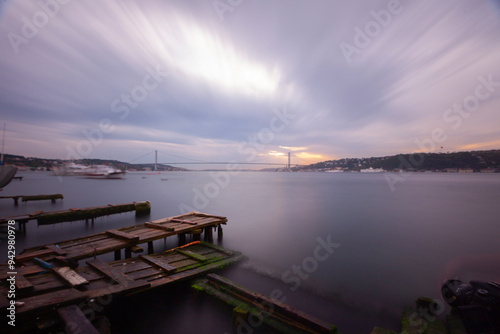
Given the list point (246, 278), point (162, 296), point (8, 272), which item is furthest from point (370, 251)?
point (8, 272)

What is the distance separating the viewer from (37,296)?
3.98 metres

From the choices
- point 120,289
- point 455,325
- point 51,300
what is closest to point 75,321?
point 51,300

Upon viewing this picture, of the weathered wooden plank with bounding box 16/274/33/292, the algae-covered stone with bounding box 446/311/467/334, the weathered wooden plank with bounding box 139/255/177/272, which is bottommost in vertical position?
the algae-covered stone with bounding box 446/311/467/334

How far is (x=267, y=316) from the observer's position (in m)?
4.65

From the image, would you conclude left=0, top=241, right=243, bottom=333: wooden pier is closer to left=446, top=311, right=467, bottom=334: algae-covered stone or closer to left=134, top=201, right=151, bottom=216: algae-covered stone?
left=446, top=311, right=467, bottom=334: algae-covered stone

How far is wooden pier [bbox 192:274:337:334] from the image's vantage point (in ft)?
13.8

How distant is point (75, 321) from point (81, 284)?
4.68 feet

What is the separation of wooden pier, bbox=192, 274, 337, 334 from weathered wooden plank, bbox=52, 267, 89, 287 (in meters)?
2.93

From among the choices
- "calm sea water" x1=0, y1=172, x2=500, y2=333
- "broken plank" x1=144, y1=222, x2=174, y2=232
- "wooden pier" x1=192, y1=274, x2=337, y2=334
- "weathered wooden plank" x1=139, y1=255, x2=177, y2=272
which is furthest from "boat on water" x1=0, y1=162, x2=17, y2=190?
"wooden pier" x1=192, y1=274, x2=337, y2=334

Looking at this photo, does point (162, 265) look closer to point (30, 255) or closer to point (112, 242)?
point (112, 242)

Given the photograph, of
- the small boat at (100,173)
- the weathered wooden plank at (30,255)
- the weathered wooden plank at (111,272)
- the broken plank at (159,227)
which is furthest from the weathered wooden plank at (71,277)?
the small boat at (100,173)

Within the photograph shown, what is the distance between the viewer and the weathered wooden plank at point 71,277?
4.73 metres

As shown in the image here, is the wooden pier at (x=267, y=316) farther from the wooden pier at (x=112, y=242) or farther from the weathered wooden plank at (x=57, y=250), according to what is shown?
the weathered wooden plank at (x=57, y=250)

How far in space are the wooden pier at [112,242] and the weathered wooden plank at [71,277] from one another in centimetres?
103
